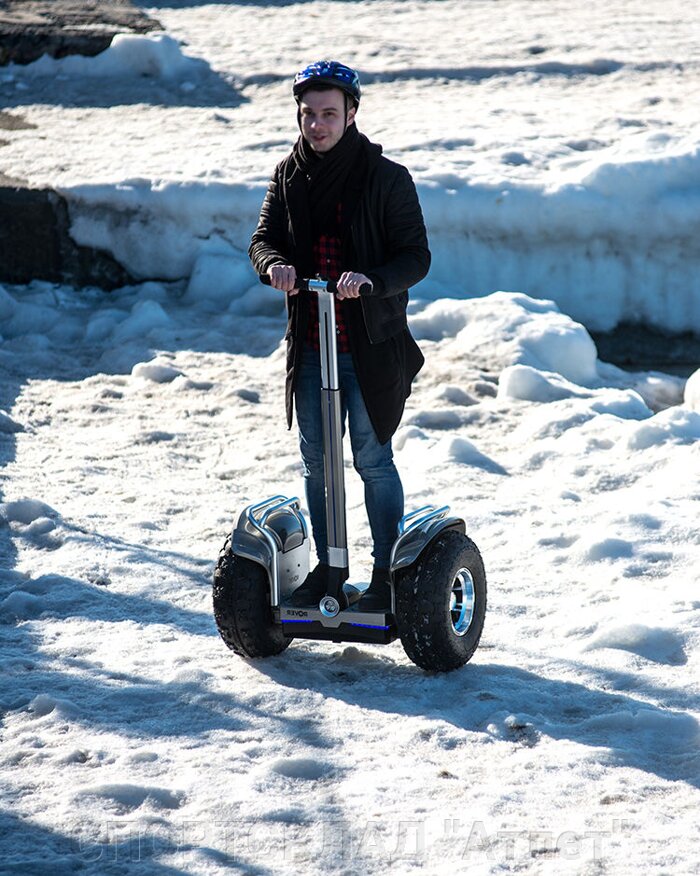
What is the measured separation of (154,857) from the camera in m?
3.10

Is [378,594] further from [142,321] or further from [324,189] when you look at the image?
[142,321]

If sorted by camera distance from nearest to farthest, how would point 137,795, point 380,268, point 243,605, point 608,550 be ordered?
point 137,795
point 380,268
point 243,605
point 608,550

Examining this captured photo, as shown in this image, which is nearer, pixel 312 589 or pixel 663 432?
pixel 312 589

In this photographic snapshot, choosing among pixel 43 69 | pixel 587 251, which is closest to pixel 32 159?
pixel 43 69

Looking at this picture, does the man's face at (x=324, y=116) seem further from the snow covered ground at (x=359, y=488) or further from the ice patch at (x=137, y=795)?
the ice patch at (x=137, y=795)

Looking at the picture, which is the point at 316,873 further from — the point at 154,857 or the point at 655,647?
the point at 655,647

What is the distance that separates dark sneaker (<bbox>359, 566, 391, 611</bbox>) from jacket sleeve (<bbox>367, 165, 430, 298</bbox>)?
931mm

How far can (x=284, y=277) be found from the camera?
380 centimetres

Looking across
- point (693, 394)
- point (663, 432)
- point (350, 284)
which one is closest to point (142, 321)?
point (693, 394)

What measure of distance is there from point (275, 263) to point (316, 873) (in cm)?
181

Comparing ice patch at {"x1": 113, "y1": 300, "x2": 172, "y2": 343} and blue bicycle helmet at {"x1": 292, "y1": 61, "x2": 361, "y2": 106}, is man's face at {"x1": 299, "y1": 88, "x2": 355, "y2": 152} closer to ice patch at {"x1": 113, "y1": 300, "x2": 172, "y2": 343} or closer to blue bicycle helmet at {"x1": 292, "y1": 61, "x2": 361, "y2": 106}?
blue bicycle helmet at {"x1": 292, "y1": 61, "x2": 361, "y2": 106}

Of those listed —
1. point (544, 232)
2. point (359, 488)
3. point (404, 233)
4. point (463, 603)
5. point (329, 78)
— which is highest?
point (329, 78)

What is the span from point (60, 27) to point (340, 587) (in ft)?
33.1

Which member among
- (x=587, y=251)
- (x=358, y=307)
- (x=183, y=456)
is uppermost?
(x=358, y=307)
